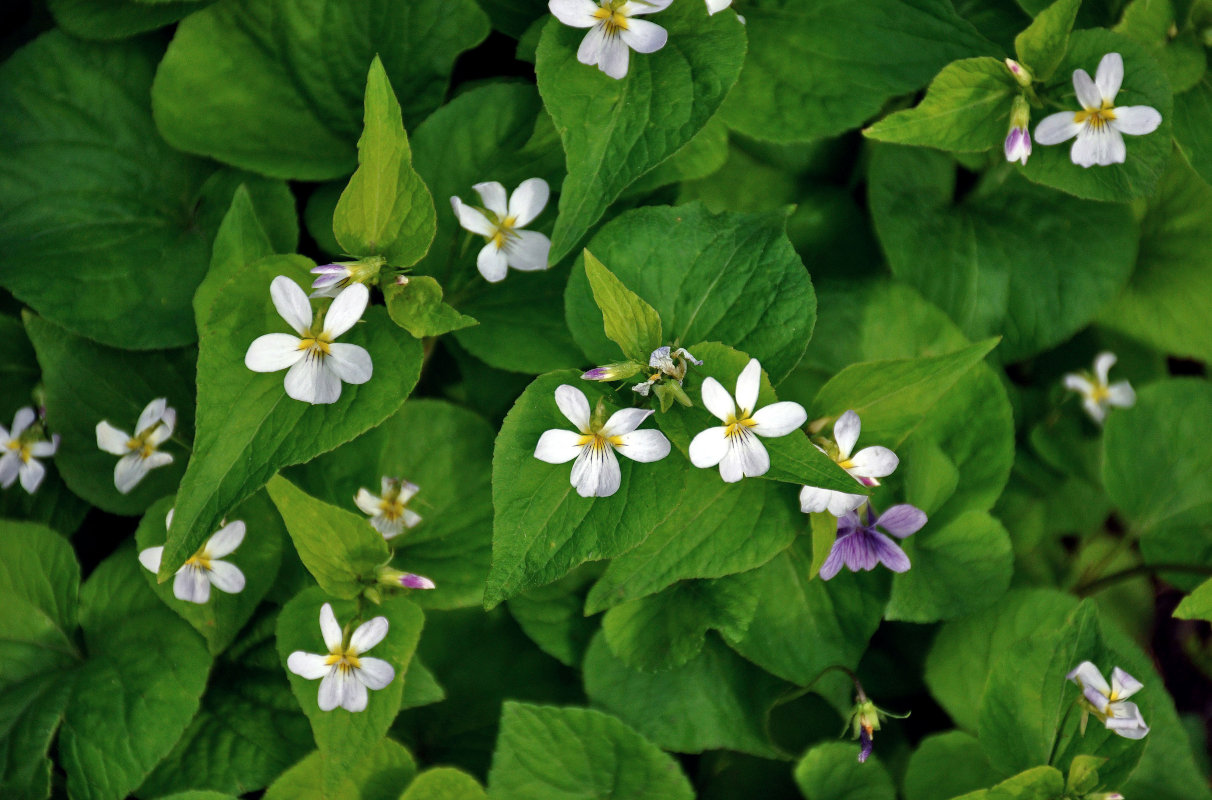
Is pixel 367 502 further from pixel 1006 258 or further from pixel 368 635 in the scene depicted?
pixel 1006 258

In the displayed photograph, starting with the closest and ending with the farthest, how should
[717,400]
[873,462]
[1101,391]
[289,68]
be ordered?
[717,400], [873,462], [289,68], [1101,391]

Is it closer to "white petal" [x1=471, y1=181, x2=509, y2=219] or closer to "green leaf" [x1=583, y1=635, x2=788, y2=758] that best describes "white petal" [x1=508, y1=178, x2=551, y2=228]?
"white petal" [x1=471, y1=181, x2=509, y2=219]

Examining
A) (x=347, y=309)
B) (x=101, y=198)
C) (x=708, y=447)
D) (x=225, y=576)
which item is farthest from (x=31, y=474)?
(x=708, y=447)

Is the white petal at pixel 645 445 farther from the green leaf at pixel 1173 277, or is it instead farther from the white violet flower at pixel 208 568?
the green leaf at pixel 1173 277

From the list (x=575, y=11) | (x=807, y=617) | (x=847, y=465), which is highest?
(x=575, y=11)

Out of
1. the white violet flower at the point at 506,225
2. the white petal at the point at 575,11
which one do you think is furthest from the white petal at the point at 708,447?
the white petal at the point at 575,11

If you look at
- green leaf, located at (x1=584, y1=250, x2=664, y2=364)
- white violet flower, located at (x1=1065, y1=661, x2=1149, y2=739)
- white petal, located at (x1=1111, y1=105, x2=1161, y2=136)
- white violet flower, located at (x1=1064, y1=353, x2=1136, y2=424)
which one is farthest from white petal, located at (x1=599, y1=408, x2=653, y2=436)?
white violet flower, located at (x1=1064, y1=353, x2=1136, y2=424)

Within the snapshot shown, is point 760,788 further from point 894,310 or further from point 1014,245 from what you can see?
point 1014,245
